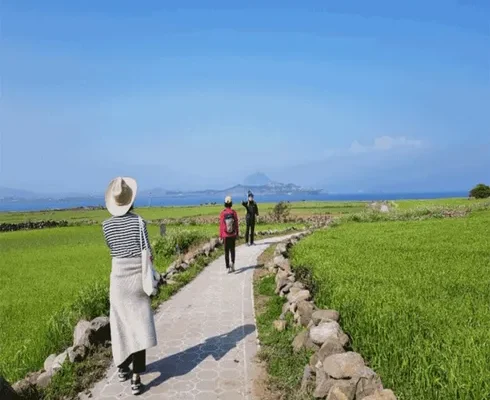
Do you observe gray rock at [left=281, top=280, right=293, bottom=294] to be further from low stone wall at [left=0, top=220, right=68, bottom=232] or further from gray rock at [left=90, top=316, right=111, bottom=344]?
low stone wall at [left=0, top=220, right=68, bottom=232]

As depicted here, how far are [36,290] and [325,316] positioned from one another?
934 centimetres

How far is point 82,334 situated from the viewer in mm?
6688

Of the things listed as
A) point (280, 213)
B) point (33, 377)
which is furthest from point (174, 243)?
Result: point (280, 213)

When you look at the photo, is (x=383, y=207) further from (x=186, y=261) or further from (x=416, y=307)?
(x=416, y=307)

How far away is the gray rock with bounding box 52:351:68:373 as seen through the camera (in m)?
5.82

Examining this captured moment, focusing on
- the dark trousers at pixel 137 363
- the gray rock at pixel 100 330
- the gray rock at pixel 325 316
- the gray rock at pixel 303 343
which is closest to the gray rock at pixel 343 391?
the gray rock at pixel 303 343

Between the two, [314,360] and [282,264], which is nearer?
[314,360]

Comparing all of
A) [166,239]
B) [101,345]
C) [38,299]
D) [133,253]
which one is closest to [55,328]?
[101,345]

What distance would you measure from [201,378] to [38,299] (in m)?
7.05

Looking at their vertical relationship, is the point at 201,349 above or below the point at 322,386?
below

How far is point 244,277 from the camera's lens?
12.1 m

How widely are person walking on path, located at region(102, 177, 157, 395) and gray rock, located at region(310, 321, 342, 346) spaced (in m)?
2.34

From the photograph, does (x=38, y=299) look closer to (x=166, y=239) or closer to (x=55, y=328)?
(x=55, y=328)

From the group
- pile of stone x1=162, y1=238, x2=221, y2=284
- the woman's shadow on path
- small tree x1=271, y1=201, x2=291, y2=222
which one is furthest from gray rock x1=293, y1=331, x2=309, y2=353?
small tree x1=271, y1=201, x2=291, y2=222
